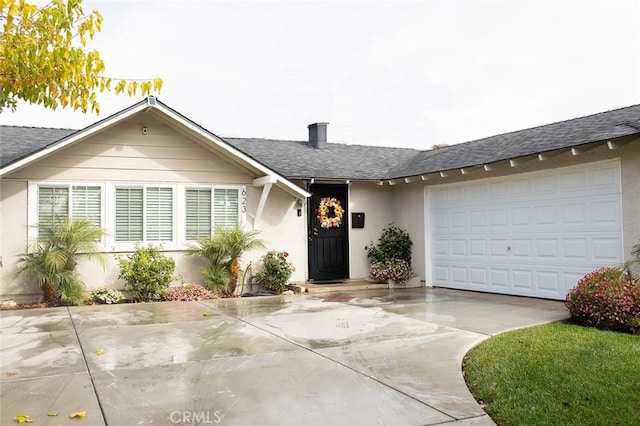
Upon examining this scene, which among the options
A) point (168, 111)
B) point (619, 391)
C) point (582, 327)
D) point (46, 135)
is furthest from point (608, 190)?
point (46, 135)

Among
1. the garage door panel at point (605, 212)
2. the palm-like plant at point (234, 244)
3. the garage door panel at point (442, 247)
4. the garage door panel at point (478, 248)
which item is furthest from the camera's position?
the garage door panel at point (442, 247)

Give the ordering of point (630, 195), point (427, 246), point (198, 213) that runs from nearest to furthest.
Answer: point (630, 195), point (198, 213), point (427, 246)

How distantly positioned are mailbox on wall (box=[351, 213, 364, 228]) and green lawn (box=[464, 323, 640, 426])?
750 centimetres

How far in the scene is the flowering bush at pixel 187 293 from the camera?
431 inches

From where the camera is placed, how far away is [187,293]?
436 inches

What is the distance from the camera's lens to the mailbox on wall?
1395 cm

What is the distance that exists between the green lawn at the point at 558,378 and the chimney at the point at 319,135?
10.1 m

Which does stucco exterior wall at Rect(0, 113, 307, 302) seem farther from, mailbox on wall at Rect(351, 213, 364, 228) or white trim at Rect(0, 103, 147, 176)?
mailbox on wall at Rect(351, 213, 364, 228)

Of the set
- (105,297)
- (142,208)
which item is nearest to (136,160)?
(142,208)

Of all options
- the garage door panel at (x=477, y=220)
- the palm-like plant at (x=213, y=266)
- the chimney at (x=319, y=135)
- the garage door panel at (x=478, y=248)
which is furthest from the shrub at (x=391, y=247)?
the palm-like plant at (x=213, y=266)

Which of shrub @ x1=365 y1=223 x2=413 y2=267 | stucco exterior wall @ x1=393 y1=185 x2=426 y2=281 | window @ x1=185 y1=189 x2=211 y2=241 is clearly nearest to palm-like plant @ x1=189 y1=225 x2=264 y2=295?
window @ x1=185 y1=189 x2=211 y2=241

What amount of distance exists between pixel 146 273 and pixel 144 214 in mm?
1521

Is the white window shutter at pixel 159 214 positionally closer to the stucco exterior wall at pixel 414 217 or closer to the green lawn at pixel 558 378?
the stucco exterior wall at pixel 414 217

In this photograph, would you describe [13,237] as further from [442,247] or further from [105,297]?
[442,247]
